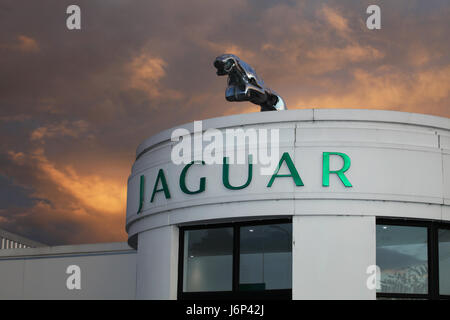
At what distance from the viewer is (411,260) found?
15.8 metres

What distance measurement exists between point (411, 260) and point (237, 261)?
3531mm

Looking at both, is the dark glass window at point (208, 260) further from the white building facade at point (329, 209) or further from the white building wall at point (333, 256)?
the white building wall at point (333, 256)

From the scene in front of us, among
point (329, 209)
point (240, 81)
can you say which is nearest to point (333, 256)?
point (329, 209)

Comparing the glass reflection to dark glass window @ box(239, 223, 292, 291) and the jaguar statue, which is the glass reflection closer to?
dark glass window @ box(239, 223, 292, 291)

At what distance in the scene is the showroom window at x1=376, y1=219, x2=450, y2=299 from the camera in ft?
51.1

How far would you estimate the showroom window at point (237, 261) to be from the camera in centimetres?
1588

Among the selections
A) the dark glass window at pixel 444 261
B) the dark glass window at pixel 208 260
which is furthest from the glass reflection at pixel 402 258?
the dark glass window at pixel 208 260

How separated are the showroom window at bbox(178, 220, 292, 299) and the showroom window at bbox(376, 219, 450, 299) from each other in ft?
6.21

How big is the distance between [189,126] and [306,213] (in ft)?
11.1

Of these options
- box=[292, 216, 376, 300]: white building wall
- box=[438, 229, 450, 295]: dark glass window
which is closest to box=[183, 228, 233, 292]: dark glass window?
box=[292, 216, 376, 300]: white building wall

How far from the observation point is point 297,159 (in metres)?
15.7

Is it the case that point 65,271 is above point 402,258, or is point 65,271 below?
below

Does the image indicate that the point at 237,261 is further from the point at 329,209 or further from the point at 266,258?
the point at 329,209
